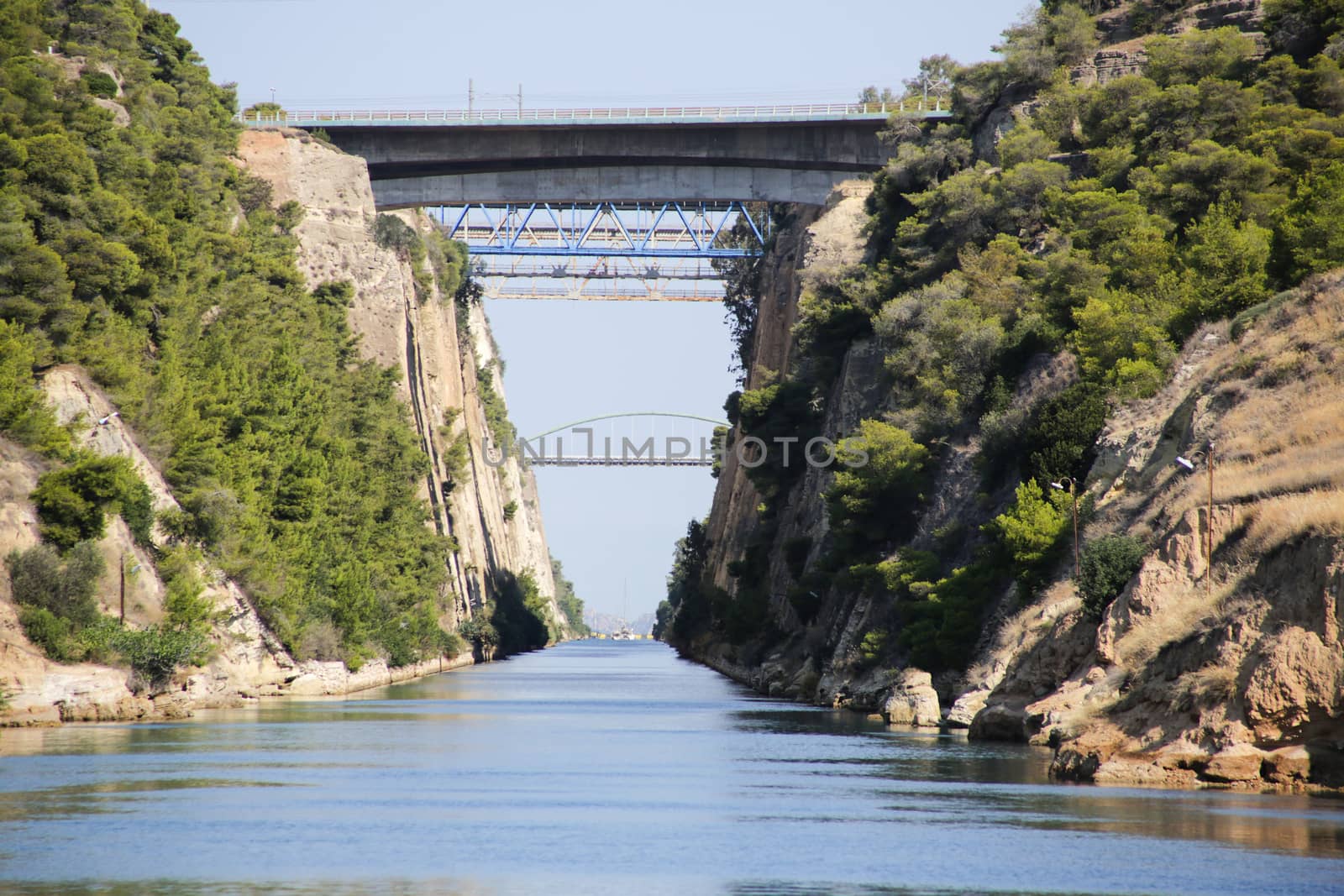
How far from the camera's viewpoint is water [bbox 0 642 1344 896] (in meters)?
17.0

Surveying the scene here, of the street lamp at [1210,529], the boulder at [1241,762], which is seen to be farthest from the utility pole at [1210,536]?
the boulder at [1241,762]

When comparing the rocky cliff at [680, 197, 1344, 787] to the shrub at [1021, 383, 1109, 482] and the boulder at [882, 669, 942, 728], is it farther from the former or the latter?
the shrub at [1021, 383, 1109, 482]

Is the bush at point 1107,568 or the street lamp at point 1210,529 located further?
the bush at point 1107,568

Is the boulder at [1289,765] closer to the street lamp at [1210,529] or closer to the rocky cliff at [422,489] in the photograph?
the street lamp at [1210,529]

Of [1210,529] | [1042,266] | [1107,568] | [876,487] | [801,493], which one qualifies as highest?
[1042,266]

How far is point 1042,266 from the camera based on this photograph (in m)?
51.6

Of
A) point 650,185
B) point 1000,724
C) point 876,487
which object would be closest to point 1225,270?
point 876,487

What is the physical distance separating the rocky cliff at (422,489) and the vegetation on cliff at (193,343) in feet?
3.19

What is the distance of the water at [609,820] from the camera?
1705 centimetres

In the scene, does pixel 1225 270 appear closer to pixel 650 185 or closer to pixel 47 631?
pixel 47 631

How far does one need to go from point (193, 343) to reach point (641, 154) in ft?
88.3

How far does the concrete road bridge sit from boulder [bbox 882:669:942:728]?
38.4m

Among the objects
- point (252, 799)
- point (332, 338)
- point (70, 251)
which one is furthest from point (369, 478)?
point (252, 799)

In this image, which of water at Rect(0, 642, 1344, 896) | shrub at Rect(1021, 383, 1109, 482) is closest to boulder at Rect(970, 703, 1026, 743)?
water at Rect(0, 642, 1344, 896)
